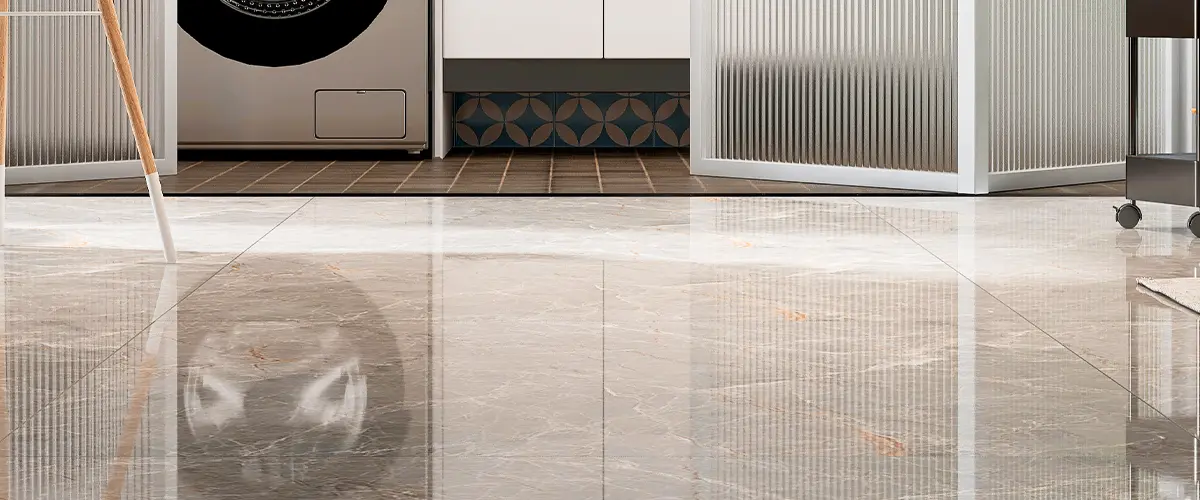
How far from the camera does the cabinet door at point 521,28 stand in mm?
4832

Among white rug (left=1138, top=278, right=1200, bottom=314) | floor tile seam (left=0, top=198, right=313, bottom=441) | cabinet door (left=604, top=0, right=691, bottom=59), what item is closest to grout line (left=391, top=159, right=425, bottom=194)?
cabinet door (left=604, top=0, right=691, bottom=59)

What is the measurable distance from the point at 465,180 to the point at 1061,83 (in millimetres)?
1590

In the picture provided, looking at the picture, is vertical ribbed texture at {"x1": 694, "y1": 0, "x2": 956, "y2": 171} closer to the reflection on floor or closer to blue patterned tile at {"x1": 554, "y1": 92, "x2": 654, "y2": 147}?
the reflection on floor

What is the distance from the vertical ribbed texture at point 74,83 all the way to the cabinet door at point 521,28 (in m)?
1.06

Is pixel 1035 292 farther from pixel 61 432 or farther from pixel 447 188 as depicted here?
pixel 447 188

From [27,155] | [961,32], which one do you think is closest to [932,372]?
[961,32]

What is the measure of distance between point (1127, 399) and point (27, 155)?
3233mm

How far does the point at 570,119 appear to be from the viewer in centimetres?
542

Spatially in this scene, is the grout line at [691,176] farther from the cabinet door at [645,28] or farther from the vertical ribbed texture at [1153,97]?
the vertical ribbed texture at [1153,97]

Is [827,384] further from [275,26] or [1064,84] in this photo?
[275,26]

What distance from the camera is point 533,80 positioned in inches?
192

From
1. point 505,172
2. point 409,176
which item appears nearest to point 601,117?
point 505,172

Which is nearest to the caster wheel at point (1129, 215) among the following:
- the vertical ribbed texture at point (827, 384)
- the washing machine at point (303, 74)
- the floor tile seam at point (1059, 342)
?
the floor tile seam at point (1059, 342)

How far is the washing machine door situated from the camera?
4.68 metres
